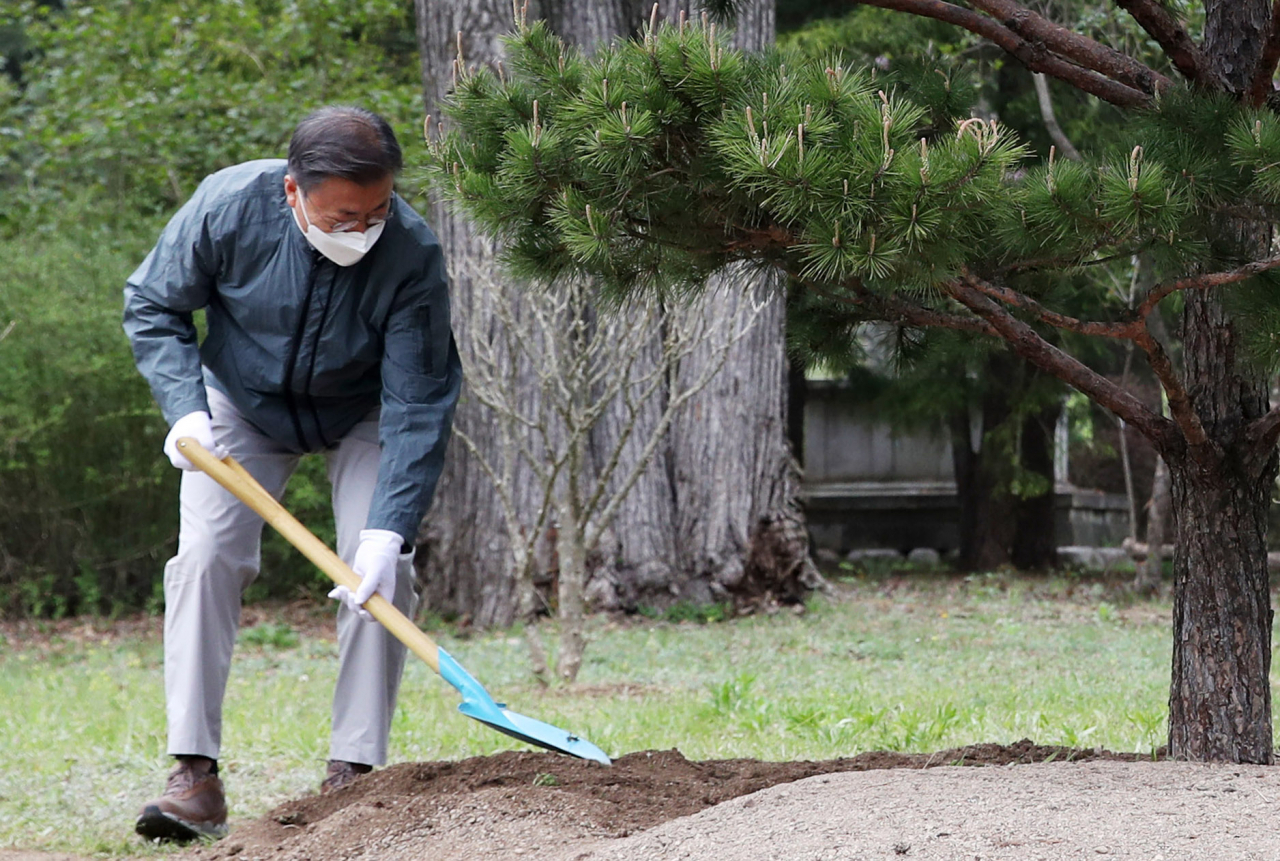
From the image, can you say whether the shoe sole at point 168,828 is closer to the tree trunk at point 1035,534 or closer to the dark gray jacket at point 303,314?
the dark gray jacket at point 303,314

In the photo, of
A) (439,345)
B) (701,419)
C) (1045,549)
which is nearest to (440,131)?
(439,345)

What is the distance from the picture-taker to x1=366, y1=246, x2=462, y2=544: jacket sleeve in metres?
3.02

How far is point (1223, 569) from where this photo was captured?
2.71 meters

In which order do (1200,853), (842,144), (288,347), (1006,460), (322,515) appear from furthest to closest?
(1006,460) < (322,515) < (288,347) < (842,144) < (1200,853)

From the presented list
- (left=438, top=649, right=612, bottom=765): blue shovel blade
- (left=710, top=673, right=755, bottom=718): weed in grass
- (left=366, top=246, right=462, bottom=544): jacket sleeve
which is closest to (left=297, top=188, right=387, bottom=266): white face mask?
(left=366, top=246, right=462, bottom=544): jacket sleeve

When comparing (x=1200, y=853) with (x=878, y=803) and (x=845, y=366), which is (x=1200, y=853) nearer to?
(x=878, y=803)

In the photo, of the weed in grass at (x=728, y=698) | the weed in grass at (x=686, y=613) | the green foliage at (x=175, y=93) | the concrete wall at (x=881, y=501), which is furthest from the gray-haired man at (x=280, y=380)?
the concrete wall at (x=881, y=501)

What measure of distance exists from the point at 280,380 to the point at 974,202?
1.71 meters

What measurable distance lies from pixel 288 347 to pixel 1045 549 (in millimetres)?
8722

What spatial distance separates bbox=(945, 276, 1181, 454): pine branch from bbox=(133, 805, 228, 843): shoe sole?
6.90 feet

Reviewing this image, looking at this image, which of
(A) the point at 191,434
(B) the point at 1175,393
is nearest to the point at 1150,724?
(B) the point at 1175,393

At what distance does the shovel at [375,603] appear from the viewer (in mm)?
2875

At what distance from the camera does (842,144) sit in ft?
7.00

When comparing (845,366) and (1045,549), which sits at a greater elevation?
(845,366)
